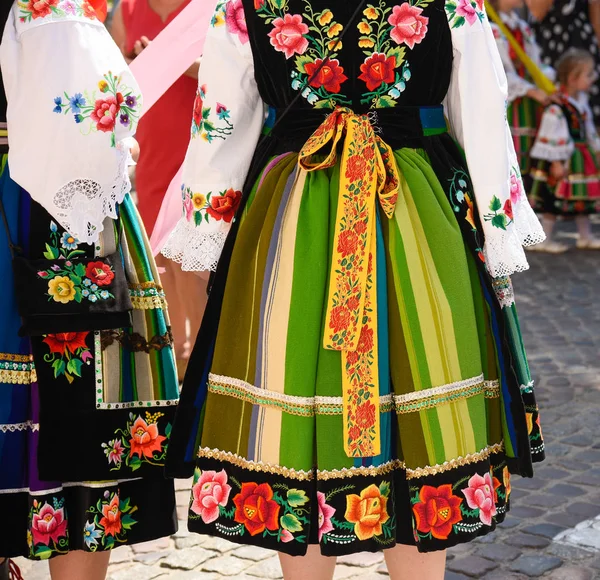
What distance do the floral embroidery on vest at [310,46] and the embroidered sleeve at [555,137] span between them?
5529 mm

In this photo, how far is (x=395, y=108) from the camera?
228 centimetres

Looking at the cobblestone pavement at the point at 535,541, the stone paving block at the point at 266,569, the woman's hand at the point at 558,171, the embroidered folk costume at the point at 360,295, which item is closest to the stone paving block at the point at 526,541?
the cobblestone pavement at the point at 535,541

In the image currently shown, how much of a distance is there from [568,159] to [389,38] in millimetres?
5652

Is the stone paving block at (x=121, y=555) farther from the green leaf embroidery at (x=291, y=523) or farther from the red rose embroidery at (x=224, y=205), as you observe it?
the red rose embroidery at (x=224, y=205)

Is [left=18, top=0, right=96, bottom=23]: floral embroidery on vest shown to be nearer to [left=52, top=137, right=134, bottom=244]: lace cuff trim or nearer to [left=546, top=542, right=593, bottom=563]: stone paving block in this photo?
[left=52, top=137, right=134, bottom=244]: lace cuff trim

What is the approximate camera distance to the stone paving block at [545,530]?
3178 millimetres

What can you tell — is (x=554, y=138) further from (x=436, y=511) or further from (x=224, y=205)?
(x=436, y=511)

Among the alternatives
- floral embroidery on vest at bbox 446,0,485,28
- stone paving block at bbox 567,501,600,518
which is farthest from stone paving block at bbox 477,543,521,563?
floral embroidery on vest at bbox 446,0,485,28

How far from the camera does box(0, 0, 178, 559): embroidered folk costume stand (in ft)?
7.45

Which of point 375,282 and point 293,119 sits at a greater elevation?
point 293,119

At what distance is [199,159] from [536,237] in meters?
0.82

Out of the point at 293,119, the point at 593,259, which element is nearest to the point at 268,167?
the point at 293,119

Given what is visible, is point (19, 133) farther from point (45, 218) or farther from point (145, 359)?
point (145, 359)

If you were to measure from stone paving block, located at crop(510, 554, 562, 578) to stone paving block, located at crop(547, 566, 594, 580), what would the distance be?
0.09ft
